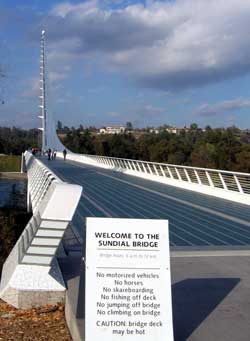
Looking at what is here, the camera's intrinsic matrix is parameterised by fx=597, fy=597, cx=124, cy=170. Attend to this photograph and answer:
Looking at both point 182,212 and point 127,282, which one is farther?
point 182,212

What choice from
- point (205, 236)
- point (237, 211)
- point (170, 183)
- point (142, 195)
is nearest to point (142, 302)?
point (205, 236)

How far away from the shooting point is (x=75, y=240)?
34.6 ft

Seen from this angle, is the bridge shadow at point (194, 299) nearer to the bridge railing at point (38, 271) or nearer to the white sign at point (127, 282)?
the white sign at point (127, 282)

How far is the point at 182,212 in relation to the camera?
1608 centimetres

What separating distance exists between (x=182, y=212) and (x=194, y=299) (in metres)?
9.72

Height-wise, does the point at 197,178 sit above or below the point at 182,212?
above

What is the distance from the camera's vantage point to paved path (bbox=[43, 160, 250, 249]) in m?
11.3

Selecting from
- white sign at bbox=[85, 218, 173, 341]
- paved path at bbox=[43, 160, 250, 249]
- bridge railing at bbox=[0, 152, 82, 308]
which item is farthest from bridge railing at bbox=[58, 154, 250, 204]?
white sign at bbox=[85, 218, 173, 341]

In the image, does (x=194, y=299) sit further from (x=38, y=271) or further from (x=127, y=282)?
(x=127, y=282)

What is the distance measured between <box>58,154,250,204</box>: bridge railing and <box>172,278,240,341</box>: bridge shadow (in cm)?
1115

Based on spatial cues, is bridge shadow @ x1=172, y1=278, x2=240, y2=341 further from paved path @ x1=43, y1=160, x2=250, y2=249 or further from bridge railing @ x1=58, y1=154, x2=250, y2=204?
bridge railing @ x1=58, y1=154, x2=250, y2=204

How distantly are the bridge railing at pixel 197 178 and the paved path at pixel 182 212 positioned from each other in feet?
1.47

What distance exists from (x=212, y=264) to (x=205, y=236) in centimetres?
306

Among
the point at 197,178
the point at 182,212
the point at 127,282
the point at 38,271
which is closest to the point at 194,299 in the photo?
the point at 38,271
